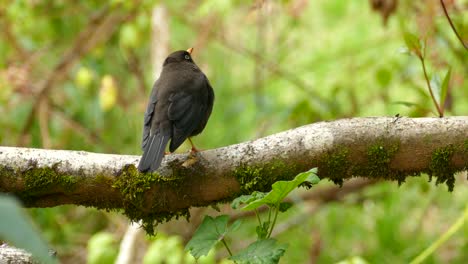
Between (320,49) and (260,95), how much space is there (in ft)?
4.25

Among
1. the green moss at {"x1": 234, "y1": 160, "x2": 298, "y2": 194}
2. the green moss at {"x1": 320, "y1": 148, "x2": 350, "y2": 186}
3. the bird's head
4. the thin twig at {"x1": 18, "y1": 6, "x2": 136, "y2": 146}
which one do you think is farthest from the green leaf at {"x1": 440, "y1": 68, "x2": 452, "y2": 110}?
the thin twig at {"x1": 18, "y1": 6, "x2": 136, "y2": 146}

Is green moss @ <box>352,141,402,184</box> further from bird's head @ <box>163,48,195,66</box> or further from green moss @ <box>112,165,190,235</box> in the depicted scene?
bird's head @ <box>163,48,195,66</box>

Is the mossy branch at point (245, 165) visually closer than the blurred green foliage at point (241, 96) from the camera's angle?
Yes

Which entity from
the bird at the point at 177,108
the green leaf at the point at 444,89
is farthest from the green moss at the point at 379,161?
the bird at the point at 177,108

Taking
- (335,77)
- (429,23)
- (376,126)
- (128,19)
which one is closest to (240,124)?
(335,77)

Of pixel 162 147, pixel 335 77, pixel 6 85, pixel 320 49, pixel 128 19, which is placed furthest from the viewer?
pixel 320 49

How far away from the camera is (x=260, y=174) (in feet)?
8.70

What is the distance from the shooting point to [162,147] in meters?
3.05

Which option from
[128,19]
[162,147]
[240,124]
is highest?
[128,19]

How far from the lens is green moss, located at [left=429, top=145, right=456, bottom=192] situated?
8.55 feet

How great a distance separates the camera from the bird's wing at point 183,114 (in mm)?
3438

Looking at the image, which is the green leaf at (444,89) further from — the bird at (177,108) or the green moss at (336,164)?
the bird at (177,108)

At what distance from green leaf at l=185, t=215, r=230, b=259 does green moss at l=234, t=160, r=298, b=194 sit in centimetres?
17

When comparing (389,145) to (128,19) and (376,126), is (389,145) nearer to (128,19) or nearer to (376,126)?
(376,126)
